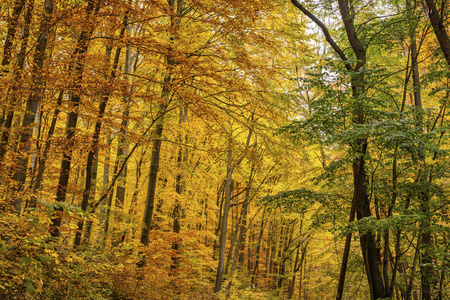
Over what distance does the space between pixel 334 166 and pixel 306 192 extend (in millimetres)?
1004

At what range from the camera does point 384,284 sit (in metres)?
7.22

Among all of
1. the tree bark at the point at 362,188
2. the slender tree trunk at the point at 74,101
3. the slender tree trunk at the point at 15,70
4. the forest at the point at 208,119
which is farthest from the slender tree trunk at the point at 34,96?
the tree bark at the point at 362,188

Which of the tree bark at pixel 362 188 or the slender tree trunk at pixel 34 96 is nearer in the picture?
the slender tree trunk at pixel 34 96

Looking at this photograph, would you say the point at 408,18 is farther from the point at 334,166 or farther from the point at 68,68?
the point at 68,68

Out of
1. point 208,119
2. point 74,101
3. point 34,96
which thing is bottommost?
point 34,96

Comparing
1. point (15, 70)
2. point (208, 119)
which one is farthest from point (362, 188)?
point (15, 70)

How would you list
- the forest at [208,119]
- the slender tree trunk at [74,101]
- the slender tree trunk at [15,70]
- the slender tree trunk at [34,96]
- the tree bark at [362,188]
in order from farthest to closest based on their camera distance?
1. the tree bark at [362,188]
2. the slender tree trunk at [74,101]
3. the slender tree trunk at [34,96]
4. the slender tree trunk at [15,70]
5. the forest at [208,119]

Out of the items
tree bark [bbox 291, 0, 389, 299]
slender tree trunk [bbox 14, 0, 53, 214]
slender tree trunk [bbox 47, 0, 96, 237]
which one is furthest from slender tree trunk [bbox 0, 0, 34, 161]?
tree bark [bbox 291, 0, 389, 299]

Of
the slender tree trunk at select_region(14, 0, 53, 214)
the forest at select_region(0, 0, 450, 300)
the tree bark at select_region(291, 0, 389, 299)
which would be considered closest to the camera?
the forest at select_region(0, 0, 450, 300)

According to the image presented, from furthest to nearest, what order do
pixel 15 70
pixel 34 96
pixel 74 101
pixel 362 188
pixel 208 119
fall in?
pixel 208 119 < pixel 362 188 < pixel 74 101 < pixel 34 96 < pixel 15 70

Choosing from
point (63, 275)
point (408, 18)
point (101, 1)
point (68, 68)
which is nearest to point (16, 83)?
point (68, 68)

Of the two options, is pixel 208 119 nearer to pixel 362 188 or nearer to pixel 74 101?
pixel 74 101

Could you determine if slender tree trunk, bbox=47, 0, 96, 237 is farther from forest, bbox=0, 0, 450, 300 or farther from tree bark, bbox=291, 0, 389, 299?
tree bark, bbox=291, 0, 389, 299

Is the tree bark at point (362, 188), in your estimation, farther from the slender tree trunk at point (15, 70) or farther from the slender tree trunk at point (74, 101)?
the slender tree trunk at point (15, 70)
